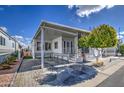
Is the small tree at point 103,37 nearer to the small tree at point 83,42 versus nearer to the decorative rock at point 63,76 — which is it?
the small tree at point 83,42

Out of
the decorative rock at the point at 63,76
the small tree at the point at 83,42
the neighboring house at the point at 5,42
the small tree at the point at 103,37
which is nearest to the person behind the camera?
the decorative rock at the point at 63,76

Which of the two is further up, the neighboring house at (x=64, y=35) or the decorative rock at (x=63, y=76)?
the neighboring house at (x=64, y=35)

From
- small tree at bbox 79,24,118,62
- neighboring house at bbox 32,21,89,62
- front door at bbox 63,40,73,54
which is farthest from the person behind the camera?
front door at bbox 63,40,73,54

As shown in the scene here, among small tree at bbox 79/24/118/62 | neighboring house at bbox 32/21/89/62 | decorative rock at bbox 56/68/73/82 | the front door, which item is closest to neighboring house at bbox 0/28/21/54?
neighboring house at bbox 32/21/89/62

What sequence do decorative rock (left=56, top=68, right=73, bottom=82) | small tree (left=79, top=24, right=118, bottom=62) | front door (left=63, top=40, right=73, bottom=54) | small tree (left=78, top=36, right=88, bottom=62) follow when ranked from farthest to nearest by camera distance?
front door (left=63, top=40, right=73, bottom=54)
small tree (left=78, top=36, right=88, bottom=62)
small tree (left=79, top=24, right=118, bottom=62)
decorative rock (left=56, top=68, right=73, bottom=82)

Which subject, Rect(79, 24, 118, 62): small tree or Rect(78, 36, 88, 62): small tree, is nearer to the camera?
Rect(79, 24, 118, 62): small tree

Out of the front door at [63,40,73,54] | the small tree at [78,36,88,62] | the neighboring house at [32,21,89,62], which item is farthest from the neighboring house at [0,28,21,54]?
the small tree at [78,36,88,62]

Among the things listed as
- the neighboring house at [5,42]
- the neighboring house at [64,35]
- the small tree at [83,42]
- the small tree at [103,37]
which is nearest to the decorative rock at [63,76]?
the neighboring house at [64,35]

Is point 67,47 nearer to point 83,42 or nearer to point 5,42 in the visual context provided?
point 83,42

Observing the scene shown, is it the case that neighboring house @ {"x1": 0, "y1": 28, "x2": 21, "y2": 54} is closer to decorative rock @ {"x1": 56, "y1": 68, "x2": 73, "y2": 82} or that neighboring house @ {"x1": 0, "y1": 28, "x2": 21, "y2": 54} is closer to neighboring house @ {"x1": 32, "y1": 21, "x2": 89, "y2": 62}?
neighboring house @ {"x1": 32, "y1": 21, "x2": 89, "y2": 62}

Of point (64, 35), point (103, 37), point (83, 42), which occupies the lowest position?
point (83, 42)

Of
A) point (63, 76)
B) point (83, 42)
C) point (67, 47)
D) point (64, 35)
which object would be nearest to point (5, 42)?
point (67, 47)

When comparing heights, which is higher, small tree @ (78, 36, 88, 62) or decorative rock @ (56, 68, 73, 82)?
small tree @ (78, 36, 88, 62)
